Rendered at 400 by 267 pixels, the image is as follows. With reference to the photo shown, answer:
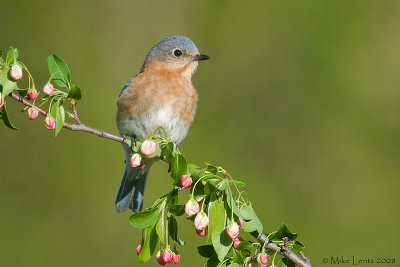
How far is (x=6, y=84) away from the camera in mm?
2865

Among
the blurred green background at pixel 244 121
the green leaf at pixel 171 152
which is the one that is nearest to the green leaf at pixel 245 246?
the green leaf at pixel 171 152

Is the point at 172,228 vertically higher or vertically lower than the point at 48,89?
lower

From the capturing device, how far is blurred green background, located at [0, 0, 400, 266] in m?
6.61

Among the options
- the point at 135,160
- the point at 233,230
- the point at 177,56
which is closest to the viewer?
the point at 233,230

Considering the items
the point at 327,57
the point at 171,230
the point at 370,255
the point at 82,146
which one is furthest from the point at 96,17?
the point at 171,230

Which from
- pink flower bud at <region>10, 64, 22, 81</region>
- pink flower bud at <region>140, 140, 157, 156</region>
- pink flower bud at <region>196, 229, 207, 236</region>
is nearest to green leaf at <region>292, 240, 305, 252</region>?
pink flower bud at <region>196, 229, 207, 236</region>

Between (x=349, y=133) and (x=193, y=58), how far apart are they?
2.80 metres

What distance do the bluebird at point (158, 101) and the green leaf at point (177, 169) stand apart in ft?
5.74

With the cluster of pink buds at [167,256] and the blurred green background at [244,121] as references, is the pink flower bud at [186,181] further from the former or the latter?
the blurred green background at [244,121]

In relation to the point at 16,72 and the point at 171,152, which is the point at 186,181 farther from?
the point at 16,72

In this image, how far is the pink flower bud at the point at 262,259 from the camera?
2.77 m

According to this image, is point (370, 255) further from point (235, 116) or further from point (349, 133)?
point (235, 116)

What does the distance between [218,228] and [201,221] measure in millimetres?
85

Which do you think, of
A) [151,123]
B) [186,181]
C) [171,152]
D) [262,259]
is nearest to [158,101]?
[151,123]
